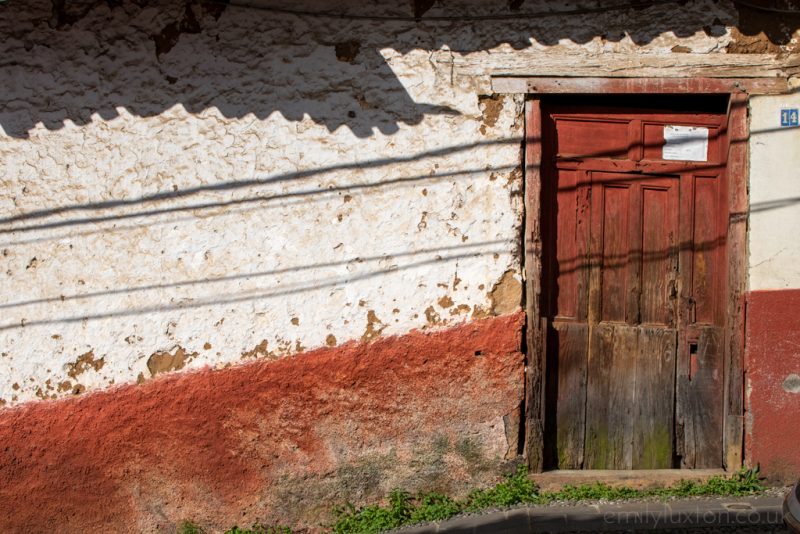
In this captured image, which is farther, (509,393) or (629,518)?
(509,393)

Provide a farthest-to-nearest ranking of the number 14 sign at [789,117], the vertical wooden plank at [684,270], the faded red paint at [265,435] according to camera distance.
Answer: the vertical wooden plank at [684,270], the number 14 sign at [789,117], the faded red paint at [265,435]

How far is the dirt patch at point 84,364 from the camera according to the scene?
15.7ft

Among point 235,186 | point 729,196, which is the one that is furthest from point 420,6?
point 729,196

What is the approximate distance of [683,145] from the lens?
5043 millimetres

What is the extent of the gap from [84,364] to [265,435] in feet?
3.81

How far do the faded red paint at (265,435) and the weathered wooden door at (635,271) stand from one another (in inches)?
18.0

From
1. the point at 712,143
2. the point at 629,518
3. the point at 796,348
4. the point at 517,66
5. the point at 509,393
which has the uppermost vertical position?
the point at 517,66

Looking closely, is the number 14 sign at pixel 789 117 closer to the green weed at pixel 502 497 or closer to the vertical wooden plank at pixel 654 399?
the vertical wooden plank at pixel 654 399

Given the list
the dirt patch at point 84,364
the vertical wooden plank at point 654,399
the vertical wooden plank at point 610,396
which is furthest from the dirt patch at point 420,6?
the dirt patch at point 84,364

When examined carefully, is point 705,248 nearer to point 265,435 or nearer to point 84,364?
point 265,435

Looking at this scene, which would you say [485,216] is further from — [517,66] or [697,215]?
[697,215]

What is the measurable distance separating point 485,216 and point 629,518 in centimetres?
193

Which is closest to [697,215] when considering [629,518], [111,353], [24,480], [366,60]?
[629,518]

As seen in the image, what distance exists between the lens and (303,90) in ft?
15.9
